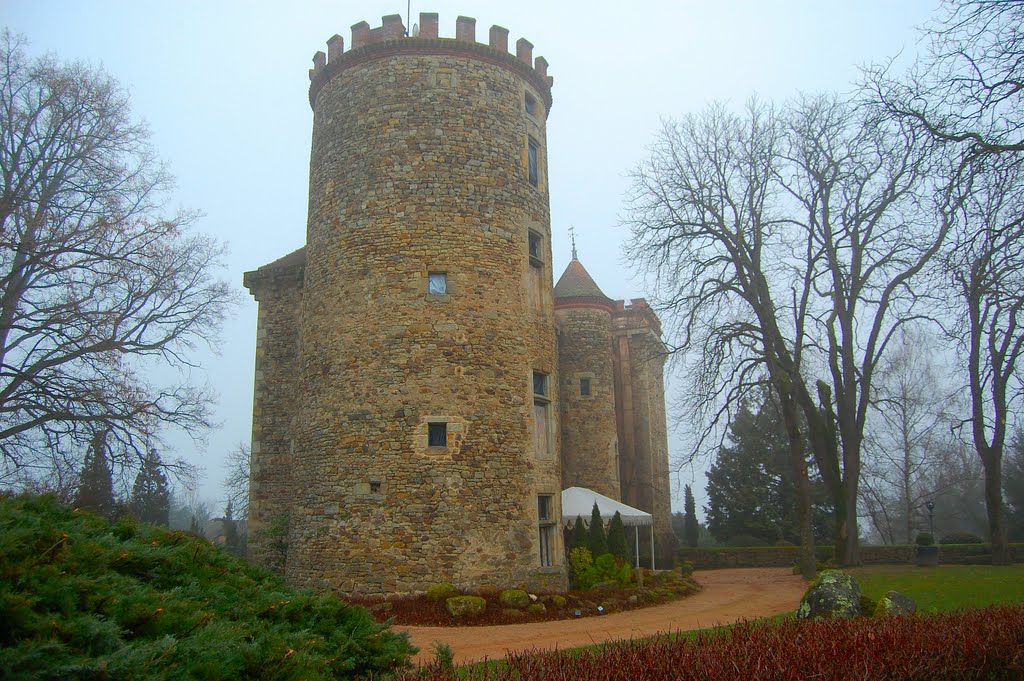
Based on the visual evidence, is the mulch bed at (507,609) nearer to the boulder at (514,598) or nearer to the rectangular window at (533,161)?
the boulder at (514,598)

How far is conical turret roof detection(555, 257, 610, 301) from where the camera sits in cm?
2867

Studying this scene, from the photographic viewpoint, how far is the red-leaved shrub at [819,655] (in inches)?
201

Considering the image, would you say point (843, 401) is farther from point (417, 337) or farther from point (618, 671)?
point (618, 671)

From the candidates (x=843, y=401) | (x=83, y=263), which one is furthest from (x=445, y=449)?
(x=843, y=401)

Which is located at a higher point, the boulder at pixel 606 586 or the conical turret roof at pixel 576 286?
the conical turret roof at pixel 576 286

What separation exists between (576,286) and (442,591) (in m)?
16.6

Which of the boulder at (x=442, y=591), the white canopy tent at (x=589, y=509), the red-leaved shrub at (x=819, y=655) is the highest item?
the white canopy tent at (x=589, y=509)

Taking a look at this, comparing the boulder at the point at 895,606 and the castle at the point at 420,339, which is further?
the castle at the point at 420,339

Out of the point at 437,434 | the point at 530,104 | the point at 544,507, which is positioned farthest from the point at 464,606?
the point at 530,104

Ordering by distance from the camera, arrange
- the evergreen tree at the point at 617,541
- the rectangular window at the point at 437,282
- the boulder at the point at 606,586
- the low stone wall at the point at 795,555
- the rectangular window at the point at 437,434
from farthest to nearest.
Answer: the low stone wall at the point at 795,555
the evergreen tree at the point at 617,541
the boulder at the point at 606,586
the rectangular window at the point at 437,282
the rectangular window at the point at 437,434

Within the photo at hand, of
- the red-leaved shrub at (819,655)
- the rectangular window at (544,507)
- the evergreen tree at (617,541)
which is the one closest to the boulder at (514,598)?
the rectangular window at (544,507)

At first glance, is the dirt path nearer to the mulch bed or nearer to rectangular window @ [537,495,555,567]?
the mulch bed

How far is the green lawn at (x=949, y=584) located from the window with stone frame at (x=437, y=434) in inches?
345

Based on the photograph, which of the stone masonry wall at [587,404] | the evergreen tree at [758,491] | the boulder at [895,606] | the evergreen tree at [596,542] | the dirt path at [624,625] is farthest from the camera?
the evergreen tree at [758,491]
